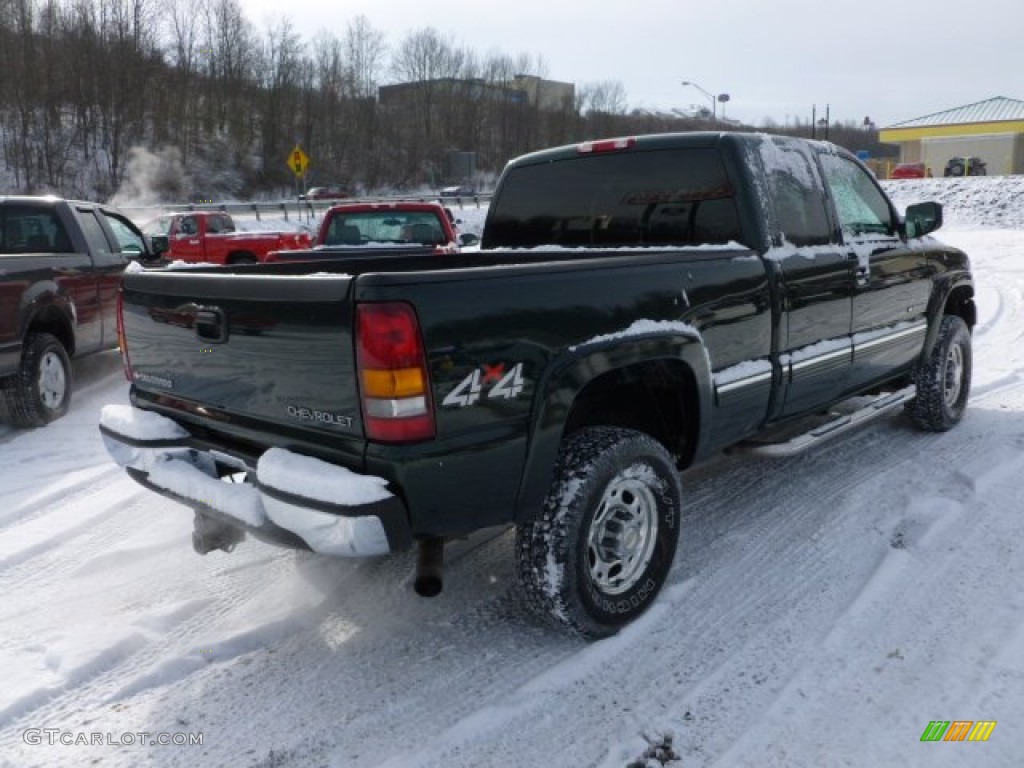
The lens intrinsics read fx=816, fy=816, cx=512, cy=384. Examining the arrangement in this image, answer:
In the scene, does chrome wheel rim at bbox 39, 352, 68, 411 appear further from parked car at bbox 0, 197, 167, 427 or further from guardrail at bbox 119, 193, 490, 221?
guardrail at bbox 119, 193, 490, 221

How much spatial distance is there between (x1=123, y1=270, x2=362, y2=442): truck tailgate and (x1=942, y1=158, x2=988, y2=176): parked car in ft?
168

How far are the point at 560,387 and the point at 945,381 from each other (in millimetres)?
3839

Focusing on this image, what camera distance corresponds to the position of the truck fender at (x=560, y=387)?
2.78 metres

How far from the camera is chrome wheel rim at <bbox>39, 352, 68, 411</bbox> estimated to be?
20.6ft

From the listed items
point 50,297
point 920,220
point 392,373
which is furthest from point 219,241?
point 392,373

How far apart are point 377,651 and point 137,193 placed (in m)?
51.5

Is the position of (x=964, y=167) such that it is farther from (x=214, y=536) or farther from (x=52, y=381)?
(x=214, y=536)

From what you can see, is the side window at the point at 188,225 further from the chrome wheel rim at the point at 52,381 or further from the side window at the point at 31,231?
the chrome wheel rim at the point at 52,381

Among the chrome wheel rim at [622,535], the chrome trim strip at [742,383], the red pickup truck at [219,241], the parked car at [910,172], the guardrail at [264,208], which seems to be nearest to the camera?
the chrome wheel rim at [622,535]

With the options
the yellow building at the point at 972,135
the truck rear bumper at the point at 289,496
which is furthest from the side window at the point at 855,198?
the yellow building at the point at 972,135

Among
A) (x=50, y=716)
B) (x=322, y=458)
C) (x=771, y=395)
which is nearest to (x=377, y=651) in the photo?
(x=322, y=458)

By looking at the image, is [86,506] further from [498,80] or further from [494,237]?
[498,80]

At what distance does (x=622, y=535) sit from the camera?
3.17m

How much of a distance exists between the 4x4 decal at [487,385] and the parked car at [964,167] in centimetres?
5106
